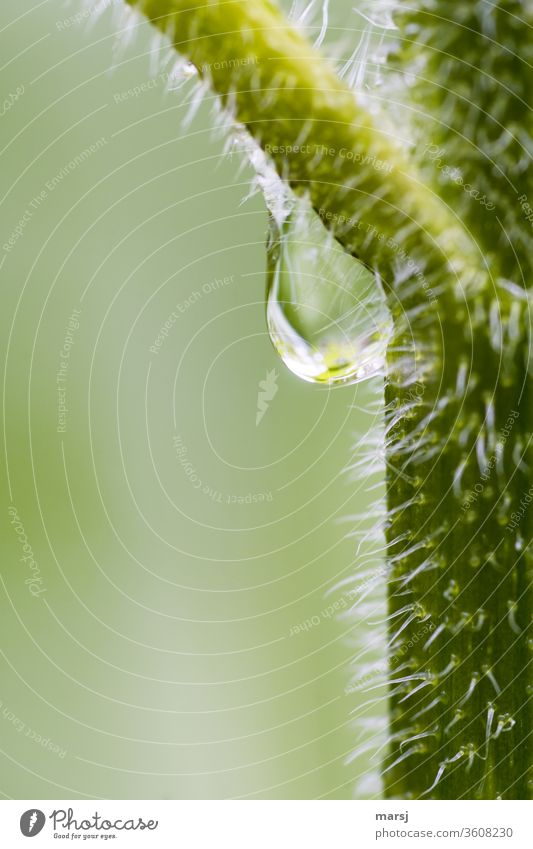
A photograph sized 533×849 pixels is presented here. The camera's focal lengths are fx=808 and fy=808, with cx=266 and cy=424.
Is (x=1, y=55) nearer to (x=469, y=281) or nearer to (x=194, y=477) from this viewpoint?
(x=194, y=477)

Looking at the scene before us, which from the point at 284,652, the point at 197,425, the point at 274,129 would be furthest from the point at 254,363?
the point at 274,129

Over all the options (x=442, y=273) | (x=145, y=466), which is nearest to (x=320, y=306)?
(x=442, y=273)

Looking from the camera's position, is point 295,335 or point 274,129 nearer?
A: point 274,129

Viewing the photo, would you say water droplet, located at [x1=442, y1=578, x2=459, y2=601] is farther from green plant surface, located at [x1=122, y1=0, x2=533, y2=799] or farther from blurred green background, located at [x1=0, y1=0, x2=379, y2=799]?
blurred green background, located at [x1=0, y1=0, x2=379, y2=799]
